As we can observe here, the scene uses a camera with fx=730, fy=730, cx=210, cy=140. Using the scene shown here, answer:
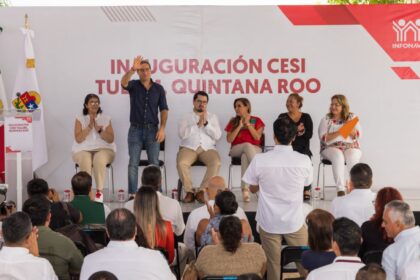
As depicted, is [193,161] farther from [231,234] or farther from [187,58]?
[231,234]

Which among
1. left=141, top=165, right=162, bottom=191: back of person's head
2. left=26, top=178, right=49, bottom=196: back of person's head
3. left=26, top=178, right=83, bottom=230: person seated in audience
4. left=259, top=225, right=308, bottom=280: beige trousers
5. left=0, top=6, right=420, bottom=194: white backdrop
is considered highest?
left=0, top=6, right=420, bottom=194: white backdrop

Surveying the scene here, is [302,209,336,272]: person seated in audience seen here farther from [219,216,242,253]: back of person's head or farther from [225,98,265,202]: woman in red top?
[225,98,265,202]: woman in red top

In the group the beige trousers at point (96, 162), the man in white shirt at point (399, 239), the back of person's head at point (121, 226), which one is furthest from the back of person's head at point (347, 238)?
the beige trousers at point (96, 162)

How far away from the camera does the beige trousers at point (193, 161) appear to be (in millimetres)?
7902

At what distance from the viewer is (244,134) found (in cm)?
816

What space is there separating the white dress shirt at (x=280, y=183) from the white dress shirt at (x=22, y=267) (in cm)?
180

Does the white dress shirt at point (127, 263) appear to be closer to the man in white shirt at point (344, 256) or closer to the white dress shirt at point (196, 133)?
the man in white shirt at point (344, 256)

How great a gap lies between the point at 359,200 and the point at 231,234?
4.43 ft

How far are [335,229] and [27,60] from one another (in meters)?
5.57

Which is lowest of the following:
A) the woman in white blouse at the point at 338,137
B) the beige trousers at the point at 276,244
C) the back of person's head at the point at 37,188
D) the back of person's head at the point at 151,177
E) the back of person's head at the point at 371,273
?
the beige trousers at the point at 276,244

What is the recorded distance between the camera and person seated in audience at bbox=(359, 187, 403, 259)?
447cm

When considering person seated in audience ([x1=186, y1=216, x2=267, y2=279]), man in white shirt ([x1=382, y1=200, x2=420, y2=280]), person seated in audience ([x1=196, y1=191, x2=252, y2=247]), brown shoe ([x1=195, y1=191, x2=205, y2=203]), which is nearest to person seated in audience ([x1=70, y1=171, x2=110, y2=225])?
person seated in audience ([x1=196, y1=191, x2=252, y2=247])

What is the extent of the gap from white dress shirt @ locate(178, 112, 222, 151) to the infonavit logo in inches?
95.9

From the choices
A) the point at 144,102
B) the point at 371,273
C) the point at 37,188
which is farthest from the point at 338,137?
the point at 371,273
